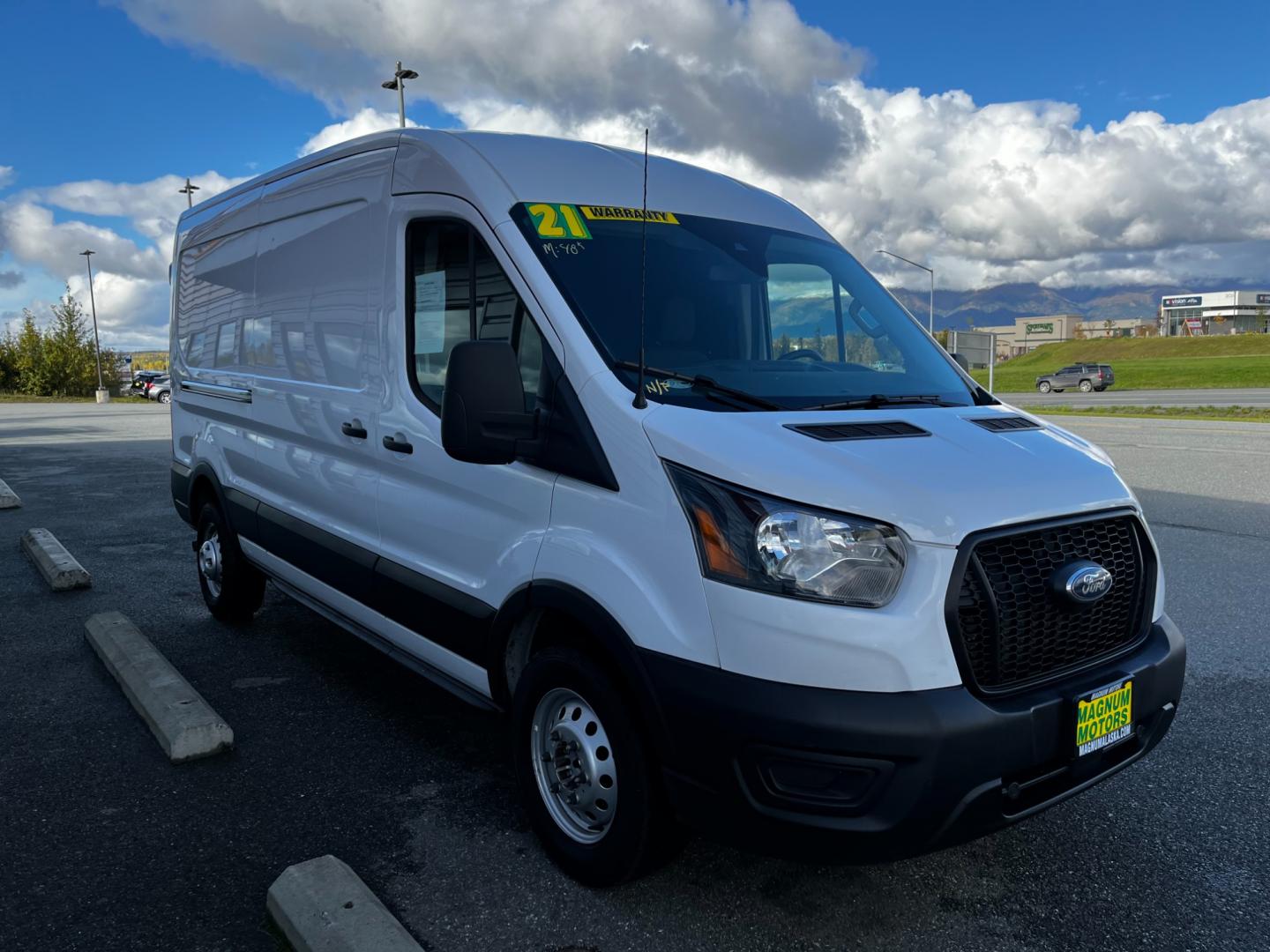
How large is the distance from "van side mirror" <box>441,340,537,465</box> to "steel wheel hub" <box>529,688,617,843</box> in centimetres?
77

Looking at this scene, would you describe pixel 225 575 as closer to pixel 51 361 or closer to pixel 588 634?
pixel 588 634

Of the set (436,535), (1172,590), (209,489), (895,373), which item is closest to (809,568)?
(895,373)

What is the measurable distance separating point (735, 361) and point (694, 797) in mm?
1388

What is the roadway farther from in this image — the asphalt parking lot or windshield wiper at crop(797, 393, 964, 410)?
windshield wiper at crop(797, 393, 964, 410)

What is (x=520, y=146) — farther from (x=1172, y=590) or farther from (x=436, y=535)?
(x=1172, y=590)

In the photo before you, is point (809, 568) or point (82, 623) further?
point (82, 623)

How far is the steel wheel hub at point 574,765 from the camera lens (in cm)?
280

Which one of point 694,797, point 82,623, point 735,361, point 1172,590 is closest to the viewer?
point 694,797

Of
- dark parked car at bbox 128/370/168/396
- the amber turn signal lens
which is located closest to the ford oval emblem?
the amber turn signal lens

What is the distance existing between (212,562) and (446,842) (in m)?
3.35

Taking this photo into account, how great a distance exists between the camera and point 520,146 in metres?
3.45

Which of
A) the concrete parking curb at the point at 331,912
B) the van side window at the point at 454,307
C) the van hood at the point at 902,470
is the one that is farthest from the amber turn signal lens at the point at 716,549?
the concrete parking curb at the point at 331,912

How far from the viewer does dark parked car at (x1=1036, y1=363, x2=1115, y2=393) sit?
46.5 m

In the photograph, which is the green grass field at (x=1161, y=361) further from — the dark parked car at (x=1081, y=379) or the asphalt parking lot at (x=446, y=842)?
the asphalt parking lot at (x=446, y=842)
